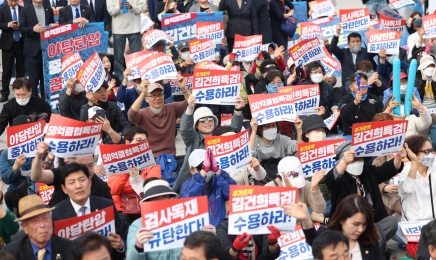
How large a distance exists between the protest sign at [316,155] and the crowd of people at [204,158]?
0.37 feet

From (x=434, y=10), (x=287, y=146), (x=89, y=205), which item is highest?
(x=89, y=205)

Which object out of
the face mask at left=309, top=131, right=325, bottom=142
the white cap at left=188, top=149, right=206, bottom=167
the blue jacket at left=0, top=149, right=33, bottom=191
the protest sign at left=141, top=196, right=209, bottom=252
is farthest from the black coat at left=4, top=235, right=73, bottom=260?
the face mask at left=309, top=131, right=325, bottom=142

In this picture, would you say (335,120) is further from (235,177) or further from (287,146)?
(235,177)

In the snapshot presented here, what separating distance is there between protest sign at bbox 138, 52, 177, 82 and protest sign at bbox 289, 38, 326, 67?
3.12 meters

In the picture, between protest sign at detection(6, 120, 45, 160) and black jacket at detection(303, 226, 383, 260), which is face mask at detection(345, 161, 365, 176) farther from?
protest sign at detection(6, 120, 45, 160)

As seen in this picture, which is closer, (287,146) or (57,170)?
(57,170)

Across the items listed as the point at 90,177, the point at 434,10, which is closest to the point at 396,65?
the point at 90,177

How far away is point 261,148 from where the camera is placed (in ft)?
37.1

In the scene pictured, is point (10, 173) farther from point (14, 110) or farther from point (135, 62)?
point (135, 62)

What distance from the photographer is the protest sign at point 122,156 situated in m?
10.4

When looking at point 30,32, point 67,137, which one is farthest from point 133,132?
point 30,32

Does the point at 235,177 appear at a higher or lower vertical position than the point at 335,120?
higher

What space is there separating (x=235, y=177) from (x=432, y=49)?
737 centimetres

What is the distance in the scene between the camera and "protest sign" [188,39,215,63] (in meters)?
15.6
